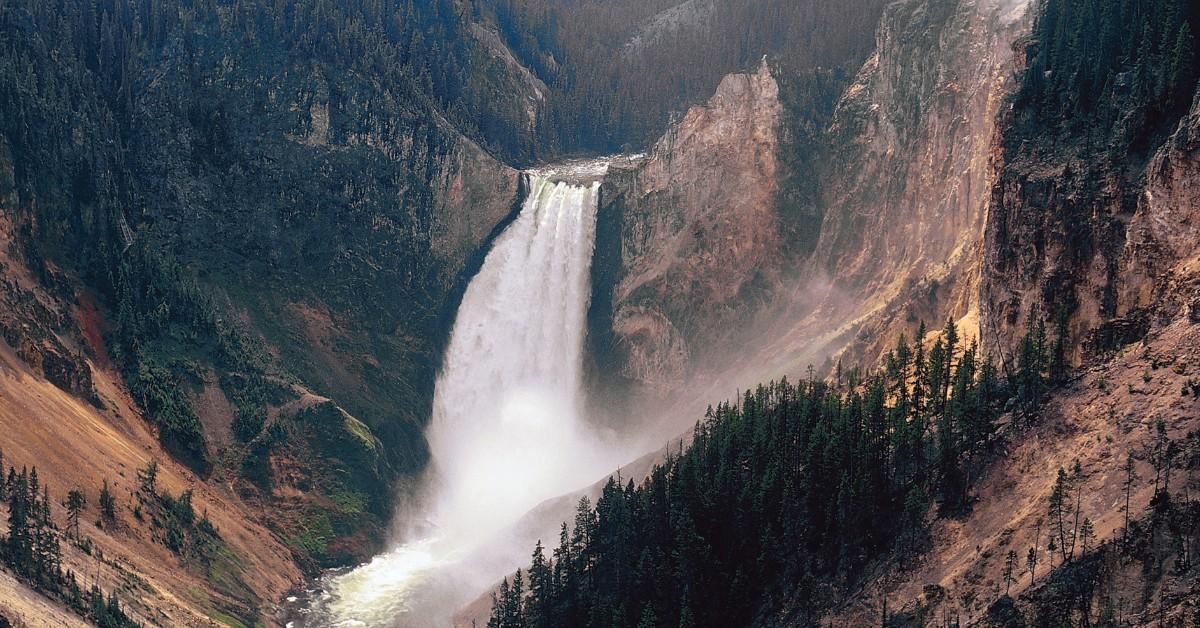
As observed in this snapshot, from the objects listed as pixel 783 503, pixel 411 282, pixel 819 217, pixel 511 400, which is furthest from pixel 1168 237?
pixel 411 282

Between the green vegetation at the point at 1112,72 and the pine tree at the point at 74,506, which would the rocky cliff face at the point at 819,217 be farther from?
the pine tree at the point at 74,506

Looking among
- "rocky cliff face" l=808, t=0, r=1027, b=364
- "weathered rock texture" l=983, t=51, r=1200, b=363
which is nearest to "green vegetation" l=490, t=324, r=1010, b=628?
"weathered rock texture" l=983, t=51, r=1200, b=363

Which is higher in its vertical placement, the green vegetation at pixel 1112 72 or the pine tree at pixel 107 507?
the pine tree at pixel 107 507

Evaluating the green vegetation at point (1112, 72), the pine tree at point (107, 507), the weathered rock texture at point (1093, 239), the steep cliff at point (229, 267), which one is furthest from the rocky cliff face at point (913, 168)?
the pine tree at point (107, 507)

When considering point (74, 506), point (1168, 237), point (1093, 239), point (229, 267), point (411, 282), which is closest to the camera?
point (1168, 237)

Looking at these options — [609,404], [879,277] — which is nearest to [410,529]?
[609,404]

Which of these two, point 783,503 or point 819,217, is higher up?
point 819,217

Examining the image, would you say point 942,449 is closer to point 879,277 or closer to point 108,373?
point 879,277

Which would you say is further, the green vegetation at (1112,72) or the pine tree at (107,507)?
the pine tree at (107,507)

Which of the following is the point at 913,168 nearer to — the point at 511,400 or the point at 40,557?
the point at 511,400
